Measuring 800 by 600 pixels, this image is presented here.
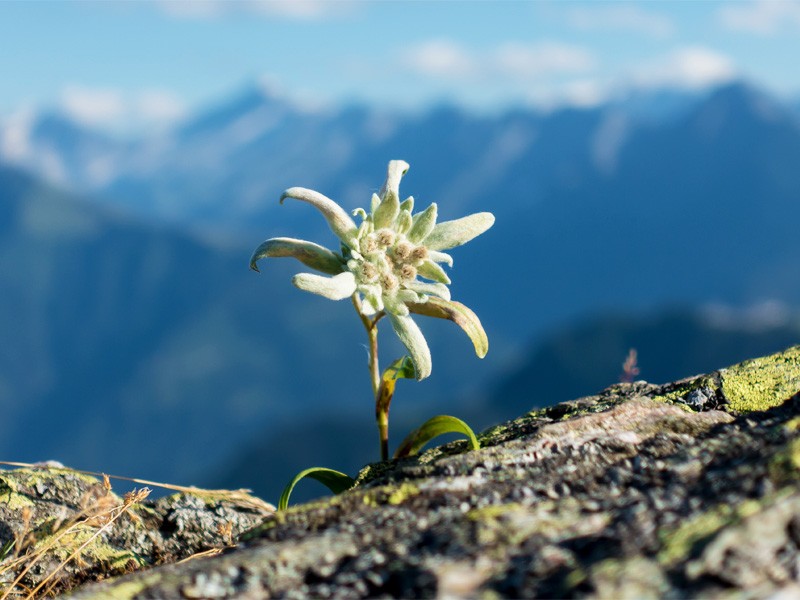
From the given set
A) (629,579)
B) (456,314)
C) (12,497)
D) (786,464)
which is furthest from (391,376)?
(629,579)

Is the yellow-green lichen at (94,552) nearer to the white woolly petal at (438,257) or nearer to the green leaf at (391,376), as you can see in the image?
the green leaf at (391,376)

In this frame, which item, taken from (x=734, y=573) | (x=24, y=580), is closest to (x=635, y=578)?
(x=734, y=573)

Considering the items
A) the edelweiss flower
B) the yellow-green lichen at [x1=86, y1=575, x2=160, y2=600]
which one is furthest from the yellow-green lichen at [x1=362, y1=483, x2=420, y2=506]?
→ the edelweiss flower

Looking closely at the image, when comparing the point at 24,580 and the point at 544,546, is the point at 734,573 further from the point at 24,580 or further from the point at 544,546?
the point at 24,580

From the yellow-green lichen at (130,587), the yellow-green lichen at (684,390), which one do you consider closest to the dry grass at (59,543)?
the yellow-green lichen at (130,587)

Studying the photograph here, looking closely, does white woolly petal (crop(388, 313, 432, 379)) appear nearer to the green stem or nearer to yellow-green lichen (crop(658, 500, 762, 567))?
the green stem

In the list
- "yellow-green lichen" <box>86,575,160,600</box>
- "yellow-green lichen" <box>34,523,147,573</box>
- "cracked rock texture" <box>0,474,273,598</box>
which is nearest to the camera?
"yellow-green lichen" <box>86,575,160,600</box>
